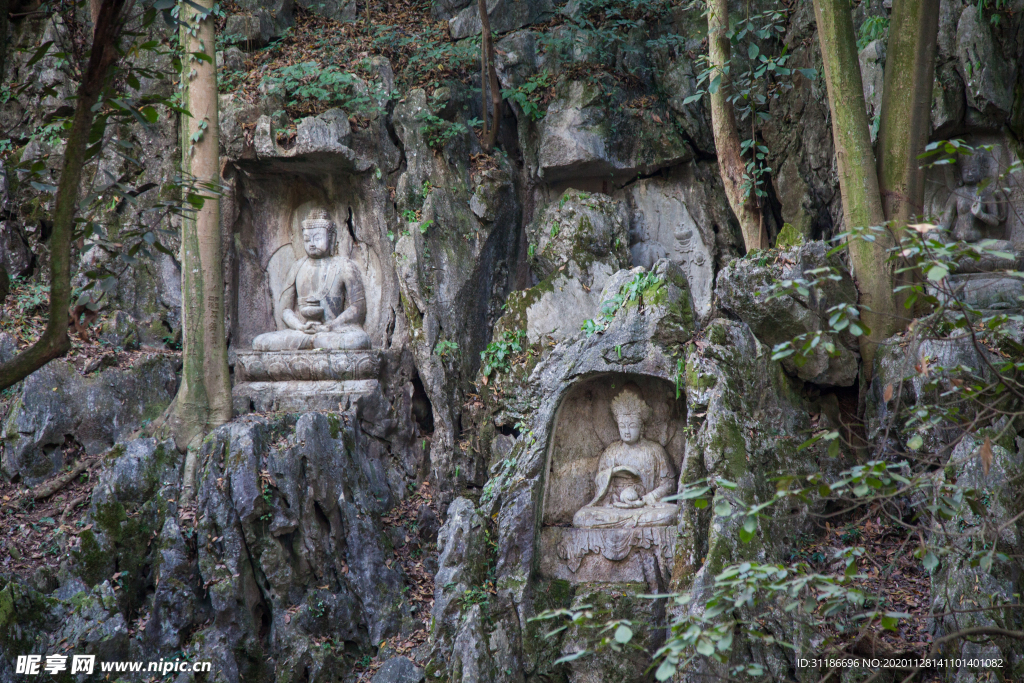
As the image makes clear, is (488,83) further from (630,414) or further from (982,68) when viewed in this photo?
(982,68)

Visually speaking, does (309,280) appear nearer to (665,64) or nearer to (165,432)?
(165,432)

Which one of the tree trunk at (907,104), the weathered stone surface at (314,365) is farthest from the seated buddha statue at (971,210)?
the weathered stone surface at (314,365)

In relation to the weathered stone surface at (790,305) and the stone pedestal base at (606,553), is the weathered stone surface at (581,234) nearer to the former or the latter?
the weathered stone surface at (790,305)

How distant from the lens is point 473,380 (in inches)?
319

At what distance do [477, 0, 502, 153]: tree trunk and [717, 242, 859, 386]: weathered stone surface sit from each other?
3.82 m

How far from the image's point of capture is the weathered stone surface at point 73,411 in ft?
24.5

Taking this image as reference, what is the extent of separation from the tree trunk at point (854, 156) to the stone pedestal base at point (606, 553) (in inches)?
94.7

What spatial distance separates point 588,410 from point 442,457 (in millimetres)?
2237

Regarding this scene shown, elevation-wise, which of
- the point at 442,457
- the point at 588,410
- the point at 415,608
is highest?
the point at 588,410

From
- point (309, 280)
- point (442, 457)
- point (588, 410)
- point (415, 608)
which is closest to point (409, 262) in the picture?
point (309, 280)

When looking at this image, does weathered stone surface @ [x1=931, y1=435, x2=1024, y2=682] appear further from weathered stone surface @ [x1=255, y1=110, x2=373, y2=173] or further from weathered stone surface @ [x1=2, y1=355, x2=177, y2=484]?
weathered stone surface @ [x1=2, y1=355, x2=177, y2=484]

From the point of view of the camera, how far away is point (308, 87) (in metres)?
8.48
